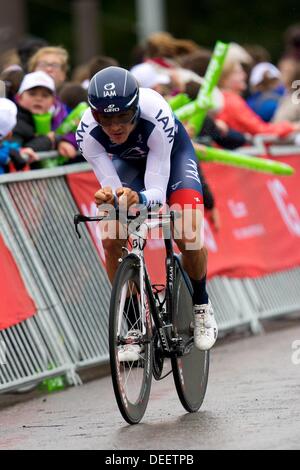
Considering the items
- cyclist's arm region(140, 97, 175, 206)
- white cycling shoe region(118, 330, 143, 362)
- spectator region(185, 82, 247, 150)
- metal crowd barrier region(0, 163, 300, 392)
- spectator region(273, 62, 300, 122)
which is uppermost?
cyclist's arm region(140, 97, 175, 206)

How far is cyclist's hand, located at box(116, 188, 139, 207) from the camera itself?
7549mm

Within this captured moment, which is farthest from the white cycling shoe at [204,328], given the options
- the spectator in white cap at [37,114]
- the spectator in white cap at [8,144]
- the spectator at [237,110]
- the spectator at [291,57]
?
the spectator at [291,57]

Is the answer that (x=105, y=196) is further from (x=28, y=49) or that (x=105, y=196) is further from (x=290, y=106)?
(x=290, y=106)

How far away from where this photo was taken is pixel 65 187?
35.0ft

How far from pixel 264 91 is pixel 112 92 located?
7695 mm

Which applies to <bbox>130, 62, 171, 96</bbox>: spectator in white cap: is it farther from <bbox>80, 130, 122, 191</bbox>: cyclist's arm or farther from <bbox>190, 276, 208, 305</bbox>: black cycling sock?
<bbox>80, 130, 122, 191</bbox>: cyclist's arm

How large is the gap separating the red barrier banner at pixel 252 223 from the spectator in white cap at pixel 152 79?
0.86 m

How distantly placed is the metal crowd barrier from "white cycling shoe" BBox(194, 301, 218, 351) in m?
1.62

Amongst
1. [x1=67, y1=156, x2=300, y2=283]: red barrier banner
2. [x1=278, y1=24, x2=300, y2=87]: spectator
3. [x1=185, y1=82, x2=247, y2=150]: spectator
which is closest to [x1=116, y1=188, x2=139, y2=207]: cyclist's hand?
[x1=67, y1=156, x2=300, y2=283]: red barrier banner

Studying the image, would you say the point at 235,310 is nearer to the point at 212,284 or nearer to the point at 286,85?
the point at 212,284

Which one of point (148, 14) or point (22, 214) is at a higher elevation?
point (22, 214)

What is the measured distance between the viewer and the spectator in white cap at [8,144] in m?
9.61
